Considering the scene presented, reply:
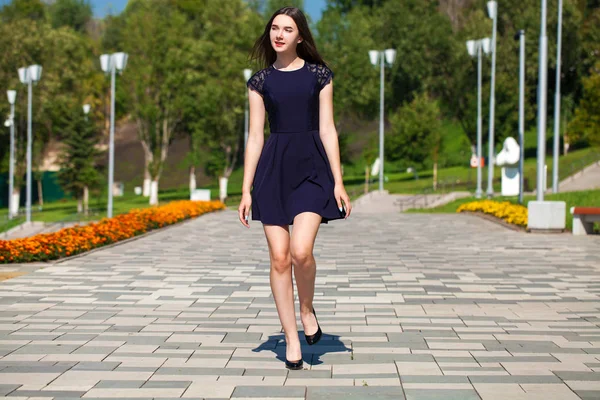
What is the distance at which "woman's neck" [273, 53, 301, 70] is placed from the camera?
5.90m

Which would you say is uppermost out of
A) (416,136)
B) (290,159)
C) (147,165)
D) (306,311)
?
(416,136)

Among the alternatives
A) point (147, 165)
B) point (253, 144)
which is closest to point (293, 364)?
point (253, 144)

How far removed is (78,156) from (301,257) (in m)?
48.2

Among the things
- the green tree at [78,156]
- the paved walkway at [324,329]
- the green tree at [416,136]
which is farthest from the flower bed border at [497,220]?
the green tree at [78,156]

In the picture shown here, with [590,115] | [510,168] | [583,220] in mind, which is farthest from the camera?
[590,115]

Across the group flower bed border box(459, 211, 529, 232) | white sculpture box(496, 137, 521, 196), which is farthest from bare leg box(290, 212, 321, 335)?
white sculpture box(496, 137, 521, 196)

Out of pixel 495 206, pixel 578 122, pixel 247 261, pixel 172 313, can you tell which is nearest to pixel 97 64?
pixel 578 122

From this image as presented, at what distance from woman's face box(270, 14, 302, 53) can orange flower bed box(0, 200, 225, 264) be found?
29.4 ft

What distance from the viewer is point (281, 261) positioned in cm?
580

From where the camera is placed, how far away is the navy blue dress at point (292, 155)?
227 inches

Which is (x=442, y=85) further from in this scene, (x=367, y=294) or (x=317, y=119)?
(x=317, y=119)

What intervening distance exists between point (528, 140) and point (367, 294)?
6164cm

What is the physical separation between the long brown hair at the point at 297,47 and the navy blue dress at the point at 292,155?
0.11m

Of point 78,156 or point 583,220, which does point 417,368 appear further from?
point 78,156
